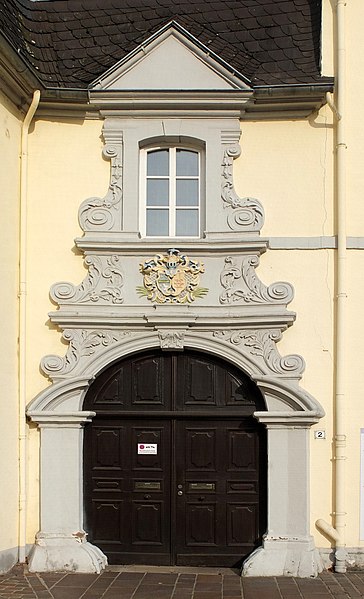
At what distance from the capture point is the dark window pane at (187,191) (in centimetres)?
1180

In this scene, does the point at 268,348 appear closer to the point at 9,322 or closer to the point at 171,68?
the point at 9,322

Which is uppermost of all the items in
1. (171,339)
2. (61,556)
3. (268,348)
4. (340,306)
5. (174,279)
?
(174,279)

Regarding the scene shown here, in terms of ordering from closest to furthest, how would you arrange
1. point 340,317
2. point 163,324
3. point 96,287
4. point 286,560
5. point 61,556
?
1. point 286,560
2. point 61,556
3. point 340,317
4. point 163,324
5. point 96,287

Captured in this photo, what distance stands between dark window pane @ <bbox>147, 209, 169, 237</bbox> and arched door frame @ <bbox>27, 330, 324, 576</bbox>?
4.34 feet

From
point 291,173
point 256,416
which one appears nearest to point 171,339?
point 256,416

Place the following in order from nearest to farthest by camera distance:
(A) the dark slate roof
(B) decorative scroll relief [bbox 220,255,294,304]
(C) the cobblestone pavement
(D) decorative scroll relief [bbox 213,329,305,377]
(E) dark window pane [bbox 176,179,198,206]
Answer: (C) the cobblestone pavement, (D) decorative scroll relief [bbox 213,329,305,377], (B) decorative scroll relief [bbox 220,255,294,304], (A) the dark slate roof, (E) dark window pane [bbox 176,179,198,206]

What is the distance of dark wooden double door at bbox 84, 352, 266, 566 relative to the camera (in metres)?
11.4

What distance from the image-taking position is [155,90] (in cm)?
1145

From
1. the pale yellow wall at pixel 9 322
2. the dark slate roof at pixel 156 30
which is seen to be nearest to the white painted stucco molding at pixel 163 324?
the pale yellow wall at pixel 9 322

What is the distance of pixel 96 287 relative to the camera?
1148 centimetres

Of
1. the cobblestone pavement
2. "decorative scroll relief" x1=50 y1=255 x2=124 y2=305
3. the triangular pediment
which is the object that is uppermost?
the triangular pediment

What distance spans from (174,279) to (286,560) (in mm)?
3693

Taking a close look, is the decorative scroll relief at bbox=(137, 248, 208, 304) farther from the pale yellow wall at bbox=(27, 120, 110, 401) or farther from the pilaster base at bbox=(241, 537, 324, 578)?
the pilaster base at bbox=(241, 537, 324, 578)

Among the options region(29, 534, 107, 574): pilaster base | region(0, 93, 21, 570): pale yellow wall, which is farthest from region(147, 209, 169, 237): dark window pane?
region(29, 534, 107, 574): pilaster base
